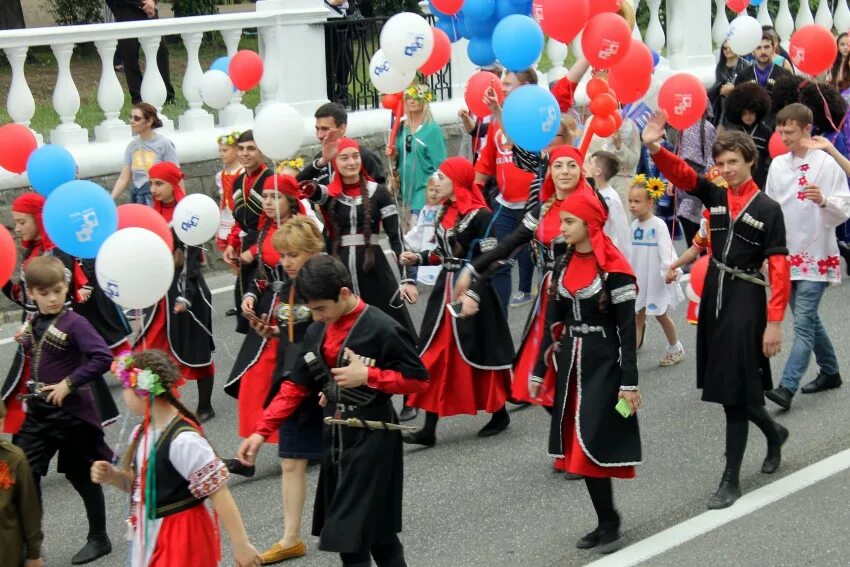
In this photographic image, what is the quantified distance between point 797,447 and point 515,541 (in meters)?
2.02

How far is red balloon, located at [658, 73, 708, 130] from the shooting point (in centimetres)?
875

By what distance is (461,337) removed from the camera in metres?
8.68

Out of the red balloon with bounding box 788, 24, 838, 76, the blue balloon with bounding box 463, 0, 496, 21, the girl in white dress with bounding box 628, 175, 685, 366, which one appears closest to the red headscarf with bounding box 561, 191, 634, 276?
the girl in white dress with bounding box 628, 175, 685, 366

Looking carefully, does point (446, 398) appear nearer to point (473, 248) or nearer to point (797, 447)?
point (473, 248)

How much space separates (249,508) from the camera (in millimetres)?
7711

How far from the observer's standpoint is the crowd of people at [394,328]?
5965 millimetres

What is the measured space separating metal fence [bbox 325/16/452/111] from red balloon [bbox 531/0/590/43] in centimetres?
549

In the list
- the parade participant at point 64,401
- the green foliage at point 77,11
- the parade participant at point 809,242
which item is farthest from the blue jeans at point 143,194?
the green foliage at point 77,11

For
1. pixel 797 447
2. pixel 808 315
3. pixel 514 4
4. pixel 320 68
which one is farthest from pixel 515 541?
pixel 320 68

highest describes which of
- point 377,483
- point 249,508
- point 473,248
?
point 473,248

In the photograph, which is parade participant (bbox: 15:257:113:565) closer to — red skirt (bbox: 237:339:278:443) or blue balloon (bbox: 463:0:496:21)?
red skirt (bbox: 237:339:278:443)

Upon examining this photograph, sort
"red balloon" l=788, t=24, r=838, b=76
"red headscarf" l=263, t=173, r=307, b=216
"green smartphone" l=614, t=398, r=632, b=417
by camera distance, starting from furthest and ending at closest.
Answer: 1. "red balloon" l=788, t=24, r=838, b=76
2. "red headscarf" l=263, t=173, r=307, b=216
3. "green smartphone" l=614, t=398, r=632, b=417

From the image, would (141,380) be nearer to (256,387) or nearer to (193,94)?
(256,387)

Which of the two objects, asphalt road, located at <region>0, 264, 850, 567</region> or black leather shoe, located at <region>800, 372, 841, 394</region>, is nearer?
asphalt road, located at <region>0, 264, 850, 567</region>
